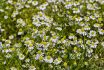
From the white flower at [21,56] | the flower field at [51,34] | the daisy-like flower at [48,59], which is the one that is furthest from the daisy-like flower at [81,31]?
the white flower at [21,56]

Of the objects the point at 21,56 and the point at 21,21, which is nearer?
the point at 21,56

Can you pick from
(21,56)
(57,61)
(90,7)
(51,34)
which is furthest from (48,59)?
(90,7)

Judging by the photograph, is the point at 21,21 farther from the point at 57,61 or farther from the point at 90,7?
the point at 57,61

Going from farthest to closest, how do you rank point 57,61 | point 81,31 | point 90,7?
point 90,7, point 81,31, point 57,61

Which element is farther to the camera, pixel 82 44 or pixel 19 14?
pixel 19 14

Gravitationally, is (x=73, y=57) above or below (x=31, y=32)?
below

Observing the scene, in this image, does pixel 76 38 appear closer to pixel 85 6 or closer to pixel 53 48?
pixel 53 48

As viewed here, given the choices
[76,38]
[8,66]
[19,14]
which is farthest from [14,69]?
[19,14]

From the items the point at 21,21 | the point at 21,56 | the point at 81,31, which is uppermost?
the point at 21,21
